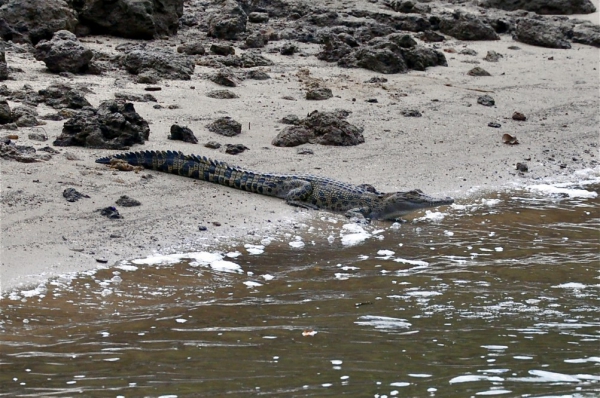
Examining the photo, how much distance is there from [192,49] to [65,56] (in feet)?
6.96

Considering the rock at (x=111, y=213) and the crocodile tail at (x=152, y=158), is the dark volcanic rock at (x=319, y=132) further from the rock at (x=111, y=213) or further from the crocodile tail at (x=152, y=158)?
the rock at (x=111, y=213)

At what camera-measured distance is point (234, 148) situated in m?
9.19

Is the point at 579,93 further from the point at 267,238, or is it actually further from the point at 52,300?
the point at 52,300

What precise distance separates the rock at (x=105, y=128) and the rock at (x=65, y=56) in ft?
6.82

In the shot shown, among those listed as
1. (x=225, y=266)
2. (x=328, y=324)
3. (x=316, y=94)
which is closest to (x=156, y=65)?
(x=316, y=94)

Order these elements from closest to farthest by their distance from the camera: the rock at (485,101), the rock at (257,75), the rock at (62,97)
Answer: the rock at (62,97), the rock at (257,75), the rock at (485,101)

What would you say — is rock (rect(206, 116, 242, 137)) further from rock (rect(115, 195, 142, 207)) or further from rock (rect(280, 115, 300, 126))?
rock (rect(115, 195, 142, 207))

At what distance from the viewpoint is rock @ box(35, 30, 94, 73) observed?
35.0 feet

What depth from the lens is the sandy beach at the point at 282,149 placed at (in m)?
6.78

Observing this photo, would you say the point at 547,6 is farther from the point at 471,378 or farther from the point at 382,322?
the point at 471,378

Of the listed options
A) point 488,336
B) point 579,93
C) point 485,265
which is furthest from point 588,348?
point 579,93

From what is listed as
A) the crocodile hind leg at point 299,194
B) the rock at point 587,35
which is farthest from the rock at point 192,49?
the rock at point 587,35

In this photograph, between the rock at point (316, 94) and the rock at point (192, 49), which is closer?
the rock at point (316, 94)

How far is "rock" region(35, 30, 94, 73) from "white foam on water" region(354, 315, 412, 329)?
6427 mm
